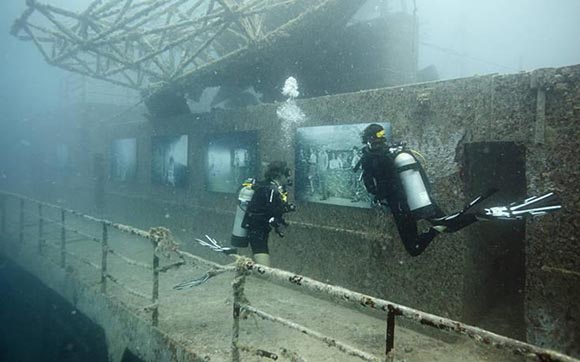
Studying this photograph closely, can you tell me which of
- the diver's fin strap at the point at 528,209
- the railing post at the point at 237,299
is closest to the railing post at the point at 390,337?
the railing post at the point at 237,299

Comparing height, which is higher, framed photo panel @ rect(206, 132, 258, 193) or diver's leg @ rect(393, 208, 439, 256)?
framed photo panel @ rect(206, 132, 258, 193)

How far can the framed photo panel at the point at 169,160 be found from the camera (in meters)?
9.59

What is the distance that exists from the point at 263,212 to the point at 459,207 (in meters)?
2.54

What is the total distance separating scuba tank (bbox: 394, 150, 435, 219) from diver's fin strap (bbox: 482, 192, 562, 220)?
59 cm

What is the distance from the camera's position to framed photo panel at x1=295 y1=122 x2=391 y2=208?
5.64 metres

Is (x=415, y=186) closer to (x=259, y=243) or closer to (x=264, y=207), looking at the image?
(x=264, y=207)

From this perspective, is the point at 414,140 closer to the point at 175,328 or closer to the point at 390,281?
the point at 390,281

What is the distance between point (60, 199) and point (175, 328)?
54.6 ft

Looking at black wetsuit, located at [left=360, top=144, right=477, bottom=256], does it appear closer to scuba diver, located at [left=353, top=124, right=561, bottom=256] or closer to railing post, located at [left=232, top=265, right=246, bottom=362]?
scuba diver, located at [left=353, top=124, right=561, bottom=256]

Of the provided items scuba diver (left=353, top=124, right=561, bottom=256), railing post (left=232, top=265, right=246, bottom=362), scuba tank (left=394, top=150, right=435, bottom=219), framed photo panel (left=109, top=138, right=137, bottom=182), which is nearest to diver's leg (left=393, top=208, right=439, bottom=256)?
scuba diver (left=353, top=124, right=561, bottom=256)

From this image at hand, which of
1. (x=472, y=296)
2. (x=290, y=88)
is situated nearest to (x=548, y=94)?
(x=472, y=296)

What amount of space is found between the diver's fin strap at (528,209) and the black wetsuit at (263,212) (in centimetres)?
249

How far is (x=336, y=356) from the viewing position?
4.04 metres

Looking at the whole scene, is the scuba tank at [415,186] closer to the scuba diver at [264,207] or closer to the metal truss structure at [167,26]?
the scuba diver at [264,207]
